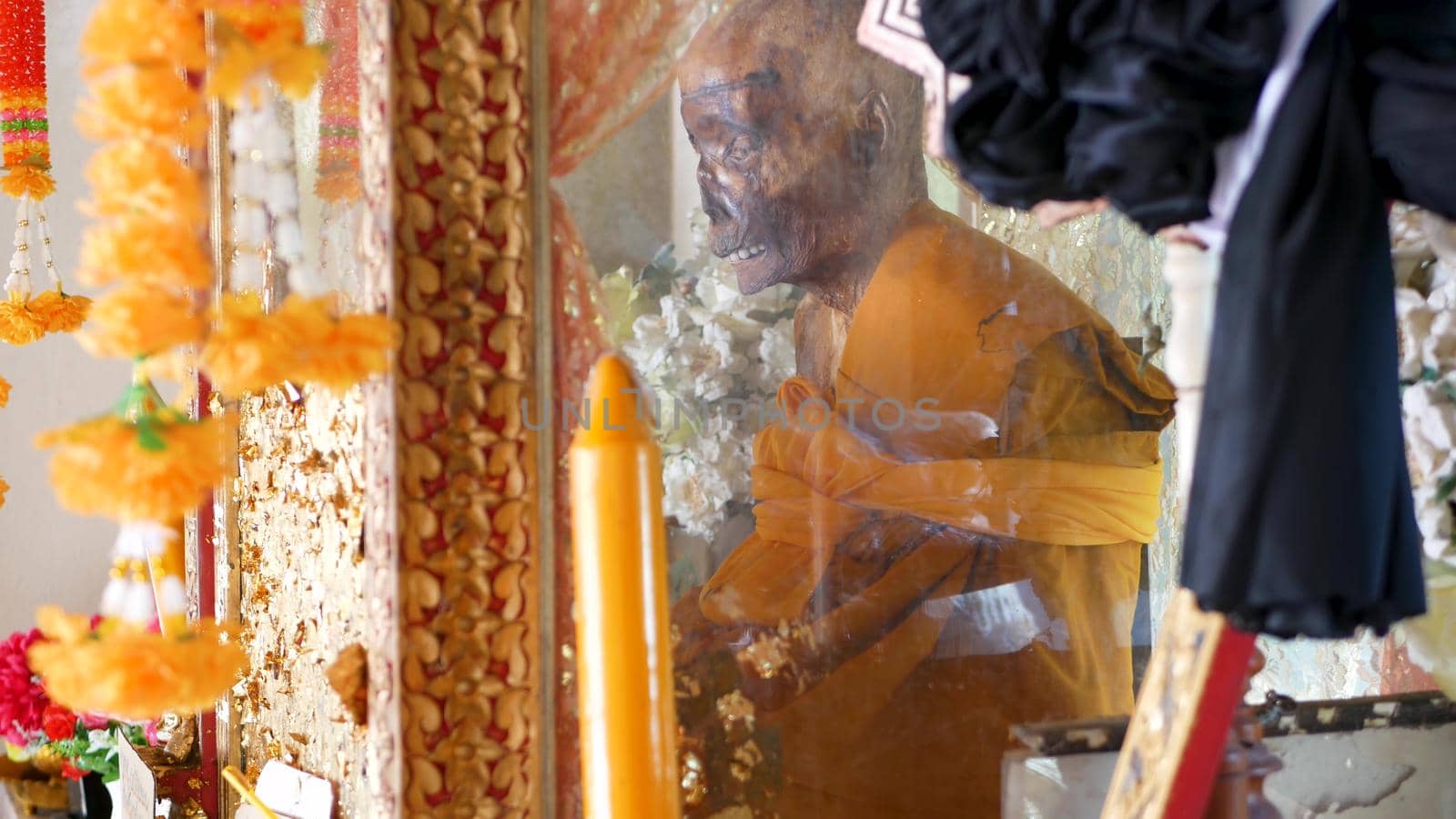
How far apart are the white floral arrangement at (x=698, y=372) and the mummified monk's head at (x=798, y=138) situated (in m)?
0.03

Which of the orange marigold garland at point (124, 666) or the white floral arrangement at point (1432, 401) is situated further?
the white floral arrangement at point (1432, 401)

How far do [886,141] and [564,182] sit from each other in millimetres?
222

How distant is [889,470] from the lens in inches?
29.6

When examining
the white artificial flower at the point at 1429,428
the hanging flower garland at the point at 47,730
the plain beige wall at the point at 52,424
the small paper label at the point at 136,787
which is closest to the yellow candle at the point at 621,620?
the white artificial flower at the point at 1429,428

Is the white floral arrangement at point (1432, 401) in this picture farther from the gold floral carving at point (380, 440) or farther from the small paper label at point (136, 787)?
the small paper label at point (136, 787)

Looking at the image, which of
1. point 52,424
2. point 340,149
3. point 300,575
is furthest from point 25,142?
point 340,149

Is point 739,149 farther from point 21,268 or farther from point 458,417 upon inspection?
point 21,268

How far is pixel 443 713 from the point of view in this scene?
65 centimetres

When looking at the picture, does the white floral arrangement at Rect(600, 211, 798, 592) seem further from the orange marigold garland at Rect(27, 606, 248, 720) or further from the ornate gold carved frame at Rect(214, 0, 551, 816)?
the orange marigold garland at Rect(27, 606, 248, 720)

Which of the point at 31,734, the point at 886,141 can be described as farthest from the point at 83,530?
the point at 886,141

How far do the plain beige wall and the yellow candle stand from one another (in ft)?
5.34

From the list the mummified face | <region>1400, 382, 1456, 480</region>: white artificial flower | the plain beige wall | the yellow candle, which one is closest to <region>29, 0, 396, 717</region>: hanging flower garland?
the yellow candle

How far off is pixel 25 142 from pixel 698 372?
108cm

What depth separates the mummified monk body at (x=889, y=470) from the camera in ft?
2.42
